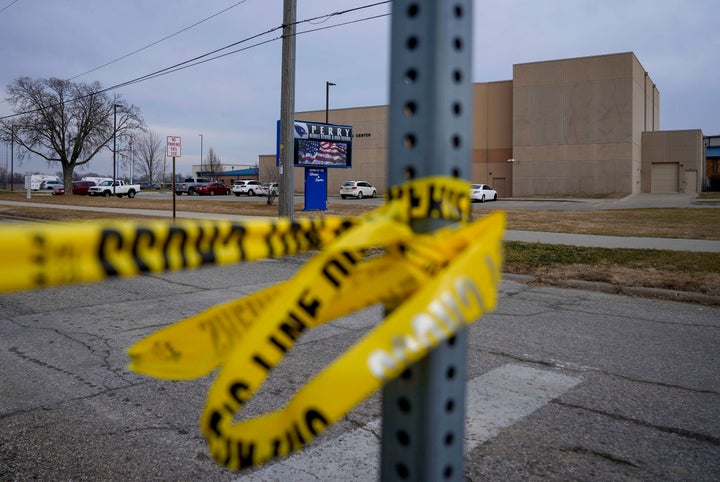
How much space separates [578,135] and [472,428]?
54.6 m

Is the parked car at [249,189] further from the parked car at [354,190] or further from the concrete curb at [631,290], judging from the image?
the concrete curb at [631,290]

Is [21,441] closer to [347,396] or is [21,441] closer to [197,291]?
[347,396]

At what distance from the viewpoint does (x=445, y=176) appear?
1046mm

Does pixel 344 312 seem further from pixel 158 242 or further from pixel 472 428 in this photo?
pixel 472 428

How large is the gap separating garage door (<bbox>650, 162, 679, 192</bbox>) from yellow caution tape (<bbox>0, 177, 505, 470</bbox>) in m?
64.1

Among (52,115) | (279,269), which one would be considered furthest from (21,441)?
(52,115)

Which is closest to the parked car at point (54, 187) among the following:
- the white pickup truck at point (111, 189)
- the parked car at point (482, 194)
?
the white pickup truck at point (111, 189)

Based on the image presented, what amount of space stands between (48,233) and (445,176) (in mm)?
617

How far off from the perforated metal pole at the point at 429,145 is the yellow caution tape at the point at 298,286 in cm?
6

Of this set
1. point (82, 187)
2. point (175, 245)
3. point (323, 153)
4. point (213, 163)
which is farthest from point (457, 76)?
point (213, 163)

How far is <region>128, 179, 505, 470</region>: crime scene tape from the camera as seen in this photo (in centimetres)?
91

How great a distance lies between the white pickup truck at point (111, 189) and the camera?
196 ft

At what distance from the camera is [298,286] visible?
0.99m

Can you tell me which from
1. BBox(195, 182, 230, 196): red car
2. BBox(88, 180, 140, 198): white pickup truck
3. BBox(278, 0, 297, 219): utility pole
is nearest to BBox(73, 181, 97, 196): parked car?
BBox(88, 180, 140, 198): white pickup truck
